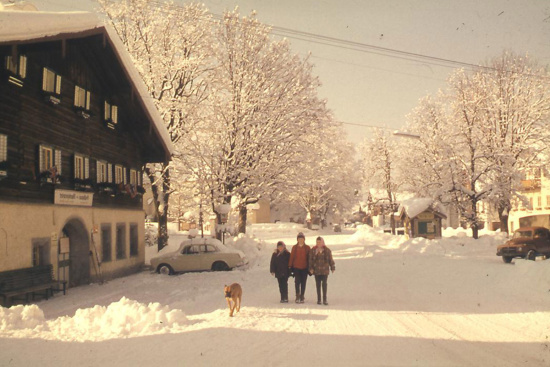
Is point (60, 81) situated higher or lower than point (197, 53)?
lower

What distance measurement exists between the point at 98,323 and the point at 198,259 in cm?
1405

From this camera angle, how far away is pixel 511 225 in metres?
68.8

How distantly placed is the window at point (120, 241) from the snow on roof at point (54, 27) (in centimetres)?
615

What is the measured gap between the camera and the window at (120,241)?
25703 mm

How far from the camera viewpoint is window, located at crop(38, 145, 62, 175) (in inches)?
711

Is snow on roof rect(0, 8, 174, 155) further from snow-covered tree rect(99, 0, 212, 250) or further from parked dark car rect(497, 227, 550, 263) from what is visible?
parked dark car rect(497, 227, 550, 263)

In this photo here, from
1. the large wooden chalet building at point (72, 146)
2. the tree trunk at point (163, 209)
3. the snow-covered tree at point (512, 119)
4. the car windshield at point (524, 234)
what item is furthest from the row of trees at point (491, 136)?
the large wooden chalet building at point (72, 146)

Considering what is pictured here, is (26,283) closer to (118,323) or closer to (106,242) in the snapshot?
(118,323)

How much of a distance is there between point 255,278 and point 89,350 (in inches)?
529

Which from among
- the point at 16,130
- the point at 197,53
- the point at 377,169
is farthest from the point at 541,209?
the point at 16,130

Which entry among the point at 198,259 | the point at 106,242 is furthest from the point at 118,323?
the point at 198,259

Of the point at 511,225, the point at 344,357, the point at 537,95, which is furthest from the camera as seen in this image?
the point at 511,225

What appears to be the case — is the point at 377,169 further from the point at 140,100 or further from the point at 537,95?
the point at 140,100

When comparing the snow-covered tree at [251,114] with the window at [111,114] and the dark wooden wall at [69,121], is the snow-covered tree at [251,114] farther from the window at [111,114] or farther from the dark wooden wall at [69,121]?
the window at [111,114]
